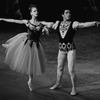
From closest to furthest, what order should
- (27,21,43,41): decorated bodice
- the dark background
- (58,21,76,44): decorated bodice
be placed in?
(58,21,76,44): decorated bodice
(27,21,43,41): decorated bodice
the dark background

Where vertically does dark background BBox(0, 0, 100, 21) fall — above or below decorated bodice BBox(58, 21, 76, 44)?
below

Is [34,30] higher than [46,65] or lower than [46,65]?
higher

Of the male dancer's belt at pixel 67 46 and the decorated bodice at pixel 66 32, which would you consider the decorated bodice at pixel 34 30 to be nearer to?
the decorated bodice at pixel 66 32

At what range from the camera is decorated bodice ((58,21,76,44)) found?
6.70 m

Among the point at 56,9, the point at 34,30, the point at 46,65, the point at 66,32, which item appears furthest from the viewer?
the point at 56,9

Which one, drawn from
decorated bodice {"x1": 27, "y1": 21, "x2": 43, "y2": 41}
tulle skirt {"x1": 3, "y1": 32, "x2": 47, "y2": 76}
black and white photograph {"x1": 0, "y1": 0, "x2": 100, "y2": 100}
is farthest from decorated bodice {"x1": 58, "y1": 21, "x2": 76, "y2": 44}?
tulle skirt {"x1": 3, "y1": 32, "x2": 47, "y2": 76}

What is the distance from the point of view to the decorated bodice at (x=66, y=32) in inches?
264

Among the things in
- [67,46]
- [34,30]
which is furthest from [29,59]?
[67,46]

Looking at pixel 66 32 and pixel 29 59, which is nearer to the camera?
pixel 66 32

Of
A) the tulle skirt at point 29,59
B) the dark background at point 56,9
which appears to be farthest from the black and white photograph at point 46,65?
the dark background at point 56,9

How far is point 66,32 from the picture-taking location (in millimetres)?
6734

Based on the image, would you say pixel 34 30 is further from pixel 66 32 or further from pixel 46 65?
pixel 46 65

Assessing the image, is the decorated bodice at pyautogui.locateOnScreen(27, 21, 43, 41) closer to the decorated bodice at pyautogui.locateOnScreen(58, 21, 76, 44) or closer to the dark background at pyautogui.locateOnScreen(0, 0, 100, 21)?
the decorated bodice at pyautogui.locateOnScreen(58, 21, 76, 44)

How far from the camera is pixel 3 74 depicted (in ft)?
27.6
